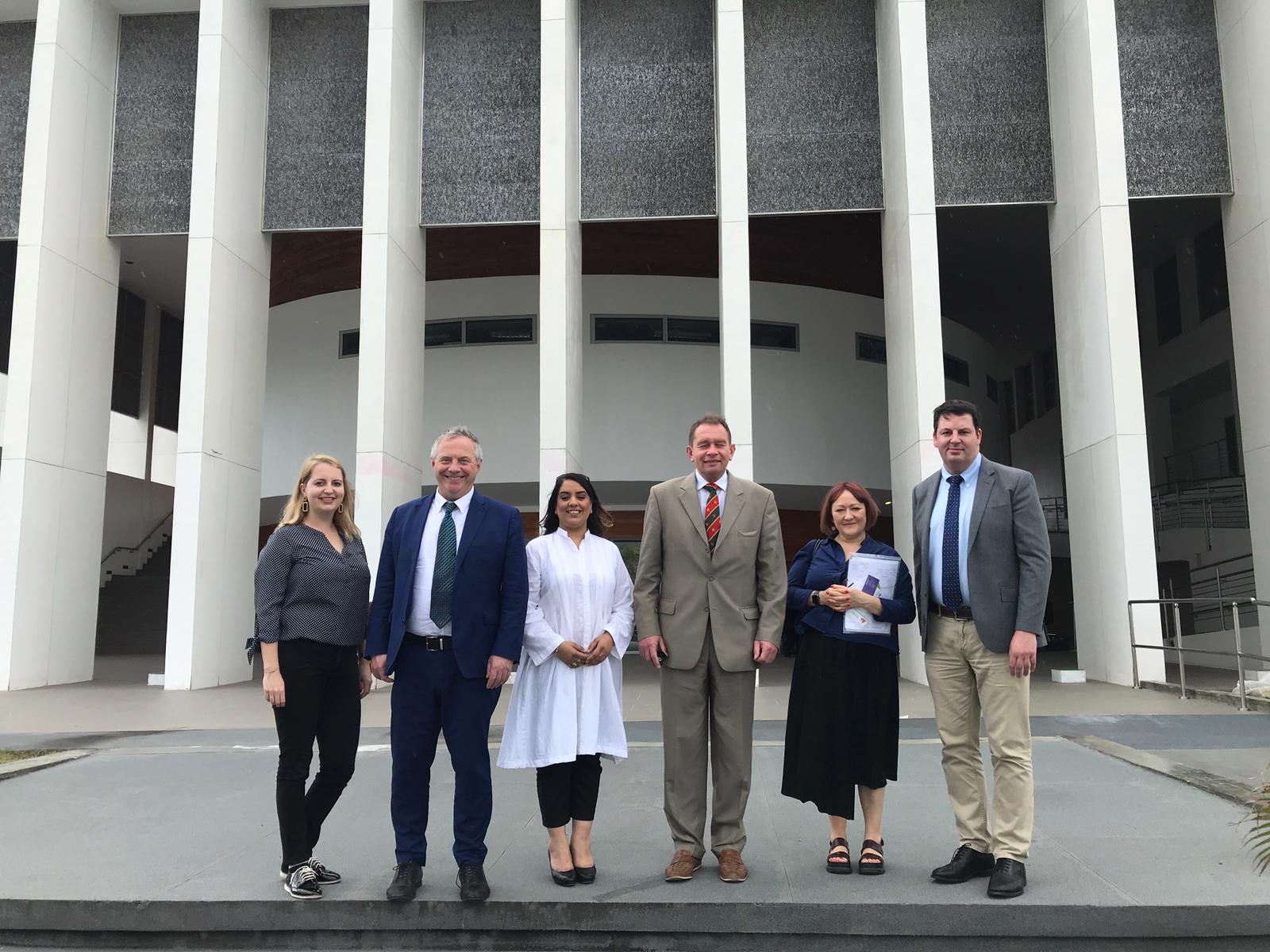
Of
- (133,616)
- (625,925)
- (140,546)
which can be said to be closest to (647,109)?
(625,925)

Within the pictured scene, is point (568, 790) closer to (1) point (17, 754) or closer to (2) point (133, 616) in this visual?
(1) point (17, 754)

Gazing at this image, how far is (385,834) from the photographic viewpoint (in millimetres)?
4512

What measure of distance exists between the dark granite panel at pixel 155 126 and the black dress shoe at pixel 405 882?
12418 millimetres

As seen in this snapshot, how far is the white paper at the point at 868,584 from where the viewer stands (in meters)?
3.88

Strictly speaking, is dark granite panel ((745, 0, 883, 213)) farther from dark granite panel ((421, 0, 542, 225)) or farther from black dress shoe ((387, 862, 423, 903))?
black dress shoe ((387, 862, 423, 903))

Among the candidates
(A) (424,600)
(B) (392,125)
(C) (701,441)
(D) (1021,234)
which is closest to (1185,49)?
(D) (1021,234)

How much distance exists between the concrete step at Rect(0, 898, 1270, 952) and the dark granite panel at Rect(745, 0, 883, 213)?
35.4ft

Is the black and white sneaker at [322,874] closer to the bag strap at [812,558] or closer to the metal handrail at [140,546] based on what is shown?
the bag strap at [812,558]

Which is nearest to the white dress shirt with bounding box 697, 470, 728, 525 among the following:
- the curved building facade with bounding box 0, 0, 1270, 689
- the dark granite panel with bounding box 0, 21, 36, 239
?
the curved building facade with bounding box 0, 0, 1270, 689

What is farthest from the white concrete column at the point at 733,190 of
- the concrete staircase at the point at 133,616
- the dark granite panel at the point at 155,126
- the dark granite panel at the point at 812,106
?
the concrete staircase at the point at 133,616

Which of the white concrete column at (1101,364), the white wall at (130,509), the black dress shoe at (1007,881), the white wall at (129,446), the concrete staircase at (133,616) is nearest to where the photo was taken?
the black dress shoe at (1007,881)

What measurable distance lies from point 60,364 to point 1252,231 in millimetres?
15571

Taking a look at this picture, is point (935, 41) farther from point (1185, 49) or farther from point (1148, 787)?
point (1148, 787)

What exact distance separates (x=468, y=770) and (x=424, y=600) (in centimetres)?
67
